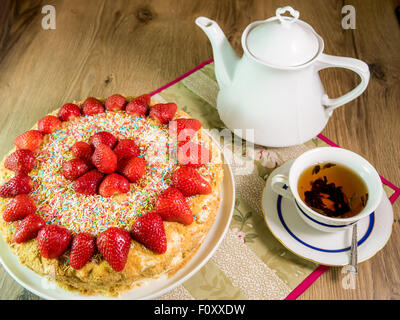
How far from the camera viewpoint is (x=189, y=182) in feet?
3.86

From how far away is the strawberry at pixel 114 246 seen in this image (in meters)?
1.04

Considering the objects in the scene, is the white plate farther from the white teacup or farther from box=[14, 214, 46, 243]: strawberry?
the white teacup

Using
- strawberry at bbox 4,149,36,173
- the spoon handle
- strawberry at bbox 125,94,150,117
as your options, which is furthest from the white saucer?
strawberry at bbox 4,149,36,173

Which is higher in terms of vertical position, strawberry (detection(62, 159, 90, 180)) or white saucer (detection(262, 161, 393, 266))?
strawberry (detection(62, 159, 90, 180))

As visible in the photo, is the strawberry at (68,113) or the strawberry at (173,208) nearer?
the strawberry at (173,208)

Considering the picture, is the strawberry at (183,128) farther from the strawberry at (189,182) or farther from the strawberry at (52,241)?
the strawberry at (52,241)

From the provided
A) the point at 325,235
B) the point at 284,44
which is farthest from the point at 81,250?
the point at 284,44

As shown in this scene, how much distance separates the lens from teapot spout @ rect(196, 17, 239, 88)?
1372mm

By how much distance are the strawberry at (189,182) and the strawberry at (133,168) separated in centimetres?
11

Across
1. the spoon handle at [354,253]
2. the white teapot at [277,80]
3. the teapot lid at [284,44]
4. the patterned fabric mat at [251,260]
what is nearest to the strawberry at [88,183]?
the patterned fabric mat at [251,260]

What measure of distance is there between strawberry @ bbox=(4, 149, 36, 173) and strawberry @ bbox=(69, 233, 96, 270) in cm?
34

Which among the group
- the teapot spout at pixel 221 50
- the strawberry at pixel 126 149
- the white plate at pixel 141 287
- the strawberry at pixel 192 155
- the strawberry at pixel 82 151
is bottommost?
the white plate at pixel 141 287

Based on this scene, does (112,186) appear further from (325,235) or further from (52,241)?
(325,235)

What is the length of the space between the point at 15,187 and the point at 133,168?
1.27ft
